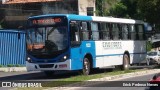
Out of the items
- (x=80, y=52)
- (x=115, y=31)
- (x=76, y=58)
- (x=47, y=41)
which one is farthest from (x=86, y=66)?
(x=115, y=31)

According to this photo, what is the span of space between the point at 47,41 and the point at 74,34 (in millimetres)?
1348

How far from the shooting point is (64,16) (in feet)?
69.5

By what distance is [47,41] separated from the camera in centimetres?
2108

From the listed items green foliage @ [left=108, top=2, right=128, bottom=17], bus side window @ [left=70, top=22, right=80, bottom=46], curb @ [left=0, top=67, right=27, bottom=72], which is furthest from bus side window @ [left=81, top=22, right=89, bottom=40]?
green foliage @ [left=108, top=2, right=128, bottom=17]

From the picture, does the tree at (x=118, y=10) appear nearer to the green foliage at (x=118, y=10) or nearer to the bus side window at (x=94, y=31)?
the green foliage at (x=118, y=10)

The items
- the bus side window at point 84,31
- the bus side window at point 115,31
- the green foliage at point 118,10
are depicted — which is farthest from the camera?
the green foliage at point 118,10

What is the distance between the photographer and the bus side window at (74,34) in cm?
2114

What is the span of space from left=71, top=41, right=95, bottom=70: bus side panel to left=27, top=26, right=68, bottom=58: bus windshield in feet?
2.26

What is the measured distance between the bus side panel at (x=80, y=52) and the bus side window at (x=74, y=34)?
0.29 metres

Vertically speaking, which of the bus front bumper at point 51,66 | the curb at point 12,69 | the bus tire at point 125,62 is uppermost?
the bus front bumper at point 51,66

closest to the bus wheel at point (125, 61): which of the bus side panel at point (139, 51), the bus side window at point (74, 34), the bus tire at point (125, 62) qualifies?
the bus tire at point (125, 62)

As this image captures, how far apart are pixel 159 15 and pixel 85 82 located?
14742mm

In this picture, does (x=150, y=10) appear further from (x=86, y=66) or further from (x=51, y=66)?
(x=51, y=66)

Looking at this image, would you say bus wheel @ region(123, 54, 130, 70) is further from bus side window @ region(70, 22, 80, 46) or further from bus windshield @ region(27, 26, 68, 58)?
bus windshield @ region(27, 26, 68, 58)
